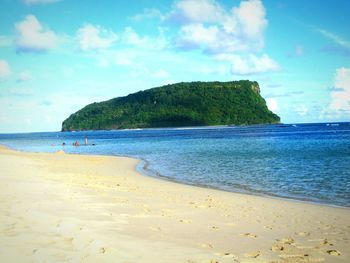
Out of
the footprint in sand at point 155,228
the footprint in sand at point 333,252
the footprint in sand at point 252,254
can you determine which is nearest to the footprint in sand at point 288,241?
the footprint in sand at point 333,252

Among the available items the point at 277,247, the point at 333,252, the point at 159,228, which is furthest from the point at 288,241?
the point at 159,228

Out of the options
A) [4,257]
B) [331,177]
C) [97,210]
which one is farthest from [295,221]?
[331,177]

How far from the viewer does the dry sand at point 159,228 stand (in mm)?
6273

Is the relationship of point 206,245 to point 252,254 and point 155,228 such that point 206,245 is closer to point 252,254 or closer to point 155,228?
point 252,254

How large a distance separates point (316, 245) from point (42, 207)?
737 centimetres

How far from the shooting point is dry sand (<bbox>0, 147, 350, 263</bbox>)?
627 centimetres

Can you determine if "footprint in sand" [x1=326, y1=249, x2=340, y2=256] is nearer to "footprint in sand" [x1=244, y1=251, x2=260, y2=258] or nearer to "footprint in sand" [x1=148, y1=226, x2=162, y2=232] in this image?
"footprint in sand" [x1=244, y1=251, x2=260, y2=258]

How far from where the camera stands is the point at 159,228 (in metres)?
8.34

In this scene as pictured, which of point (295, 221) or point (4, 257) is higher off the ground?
point (4, 257)

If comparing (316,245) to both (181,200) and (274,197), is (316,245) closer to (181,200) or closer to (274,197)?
(181,200)

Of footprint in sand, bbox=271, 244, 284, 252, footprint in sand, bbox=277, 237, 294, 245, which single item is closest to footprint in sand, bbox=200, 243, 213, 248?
footprint in sand, bbox=271, 244, 284, 252

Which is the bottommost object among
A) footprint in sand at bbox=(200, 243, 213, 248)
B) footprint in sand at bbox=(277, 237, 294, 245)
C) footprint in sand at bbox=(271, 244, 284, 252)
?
footprint in sand at bbox=(277, 237, 294, 245)

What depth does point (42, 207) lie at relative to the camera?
947 centimetres

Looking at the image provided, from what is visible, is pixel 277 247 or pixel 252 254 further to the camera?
pixel 277 247
